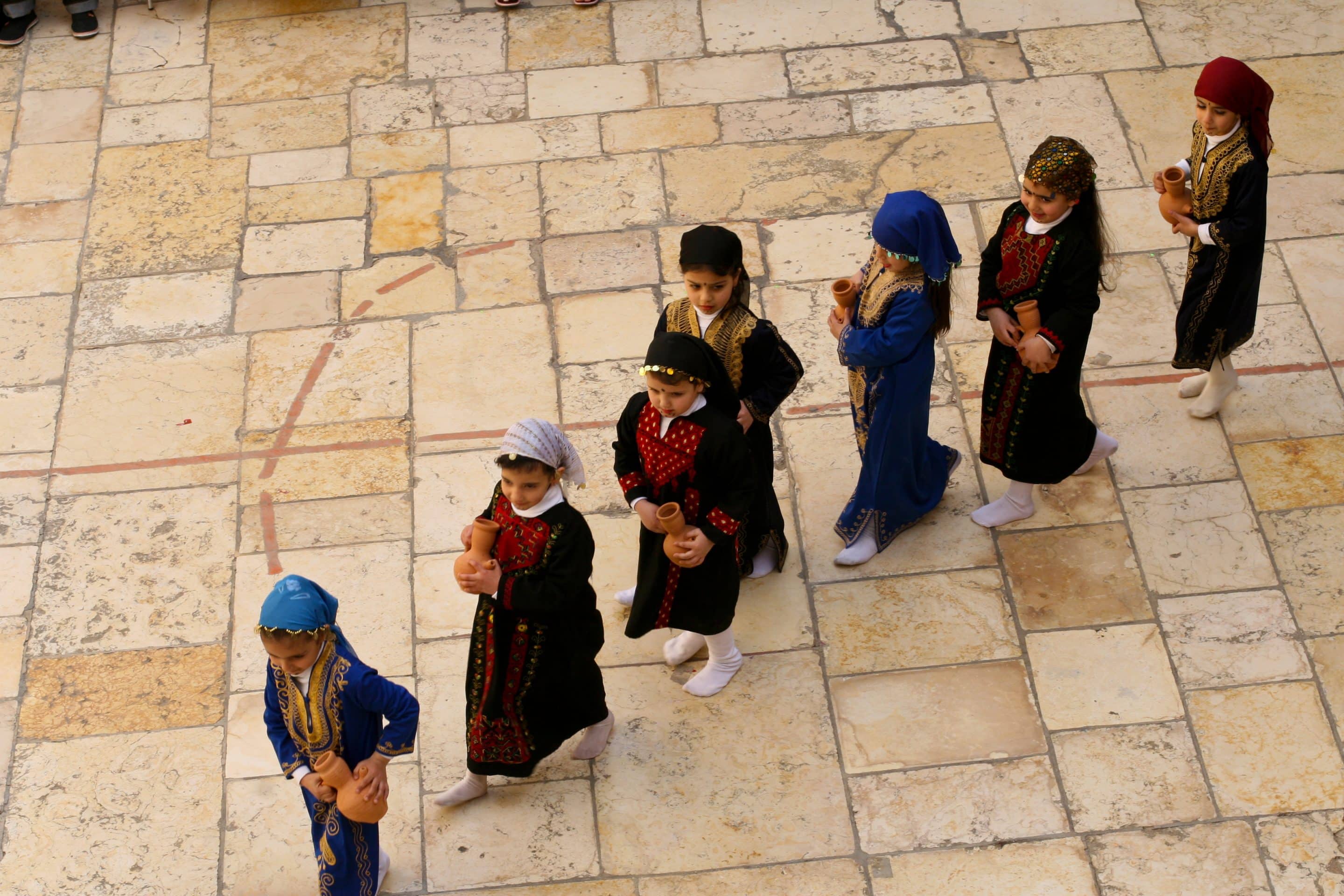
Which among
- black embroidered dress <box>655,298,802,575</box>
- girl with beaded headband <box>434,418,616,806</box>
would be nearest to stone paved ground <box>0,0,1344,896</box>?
girl with beaded headband <box>434,418,616,806</box>

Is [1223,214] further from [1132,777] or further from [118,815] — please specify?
[118,815]

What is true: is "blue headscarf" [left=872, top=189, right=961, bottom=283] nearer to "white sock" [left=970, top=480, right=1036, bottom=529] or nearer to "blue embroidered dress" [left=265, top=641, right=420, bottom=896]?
"white sock" [left=970, top=480, right=1036, bottom=529]

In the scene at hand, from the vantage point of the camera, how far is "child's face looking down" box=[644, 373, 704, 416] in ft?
13.0

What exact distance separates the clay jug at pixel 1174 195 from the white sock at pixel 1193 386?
86 cm

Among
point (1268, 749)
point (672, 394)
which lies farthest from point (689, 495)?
point (1268, 749)

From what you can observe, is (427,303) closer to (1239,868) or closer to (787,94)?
(787,94)

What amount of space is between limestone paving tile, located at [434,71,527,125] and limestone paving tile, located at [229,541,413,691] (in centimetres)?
270

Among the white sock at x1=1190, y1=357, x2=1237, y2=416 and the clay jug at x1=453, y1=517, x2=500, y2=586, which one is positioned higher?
the clay jug at x1=453, y1=517, x2=500, y2=586

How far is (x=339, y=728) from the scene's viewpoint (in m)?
3.74

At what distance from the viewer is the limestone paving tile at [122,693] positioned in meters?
4.77

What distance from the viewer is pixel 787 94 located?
701 cm

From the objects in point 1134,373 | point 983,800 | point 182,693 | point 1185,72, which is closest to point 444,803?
point 182,693

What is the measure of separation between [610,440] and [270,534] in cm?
139

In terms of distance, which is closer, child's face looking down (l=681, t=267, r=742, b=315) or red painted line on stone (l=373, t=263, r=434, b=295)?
child's face looking down (l=681, t=267, r=742, b=315)
